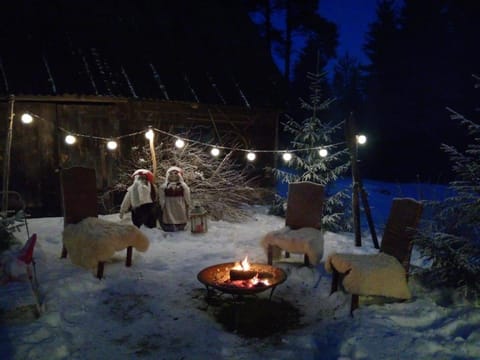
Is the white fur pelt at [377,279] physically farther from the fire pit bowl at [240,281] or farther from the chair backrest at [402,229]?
the fire pit bowl at [240,281]

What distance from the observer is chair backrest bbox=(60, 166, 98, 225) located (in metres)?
7.16

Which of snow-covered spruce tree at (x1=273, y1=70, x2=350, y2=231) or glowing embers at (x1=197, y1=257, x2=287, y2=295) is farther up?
snow-covered spruce tree at (x1=273, y1=70, x2=350, y2=231)

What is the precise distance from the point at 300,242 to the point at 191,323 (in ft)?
8.02

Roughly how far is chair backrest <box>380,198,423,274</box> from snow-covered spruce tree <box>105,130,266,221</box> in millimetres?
5400

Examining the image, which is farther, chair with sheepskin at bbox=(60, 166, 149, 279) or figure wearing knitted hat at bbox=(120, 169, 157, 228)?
figure wearing knitted hat at bbox=(120, 169, 157, 228)

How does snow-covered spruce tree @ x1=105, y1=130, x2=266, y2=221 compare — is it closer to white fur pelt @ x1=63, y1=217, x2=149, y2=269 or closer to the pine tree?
white fur pelt @ x1=63, y1=217, x2=149, y2=269

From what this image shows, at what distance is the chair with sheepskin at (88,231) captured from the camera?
20.6ft

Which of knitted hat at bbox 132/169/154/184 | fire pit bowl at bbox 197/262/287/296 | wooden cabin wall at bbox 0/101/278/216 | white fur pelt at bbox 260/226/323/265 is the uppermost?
wooden cabin wall at bbox 0/101/278/216

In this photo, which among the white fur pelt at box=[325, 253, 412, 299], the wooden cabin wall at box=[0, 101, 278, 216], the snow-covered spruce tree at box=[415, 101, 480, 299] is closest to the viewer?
the white fur pelt at box=[325, 253, 412, 299]

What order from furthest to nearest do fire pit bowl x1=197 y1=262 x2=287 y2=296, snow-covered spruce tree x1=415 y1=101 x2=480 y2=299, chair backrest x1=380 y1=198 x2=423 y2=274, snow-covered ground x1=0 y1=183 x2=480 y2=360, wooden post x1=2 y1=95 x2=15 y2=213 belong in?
1. wooden post x1=2 y1=95 x2=15 y2=213
2. chair backrest x1=380 y1=198 x2=423 y2=274
3. snow-covered spruce tree x1=415 y1=101 x2=480 y2=299
4. fire pit bowl x1=197 y1=262 x2=287 y2=296
5. snow-covered ground x1=0 y1=183 x2=480 y2=360

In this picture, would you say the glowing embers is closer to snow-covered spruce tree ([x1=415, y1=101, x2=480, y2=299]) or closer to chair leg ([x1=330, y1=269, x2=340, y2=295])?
chair leg ([x1=330, y1=269, x2=340, y2=295])

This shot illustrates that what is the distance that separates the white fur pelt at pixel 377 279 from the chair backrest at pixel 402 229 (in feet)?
0.80

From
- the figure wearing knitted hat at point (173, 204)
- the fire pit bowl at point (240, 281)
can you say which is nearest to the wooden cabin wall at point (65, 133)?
the figure wearing knitted hat at point (173, 204)

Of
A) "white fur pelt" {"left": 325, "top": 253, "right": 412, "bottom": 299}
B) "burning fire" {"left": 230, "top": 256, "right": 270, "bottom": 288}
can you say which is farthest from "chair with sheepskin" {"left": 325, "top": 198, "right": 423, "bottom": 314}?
"burning fire" {"left": 230, "top": 256, "right": 270, "bottom": 288}
